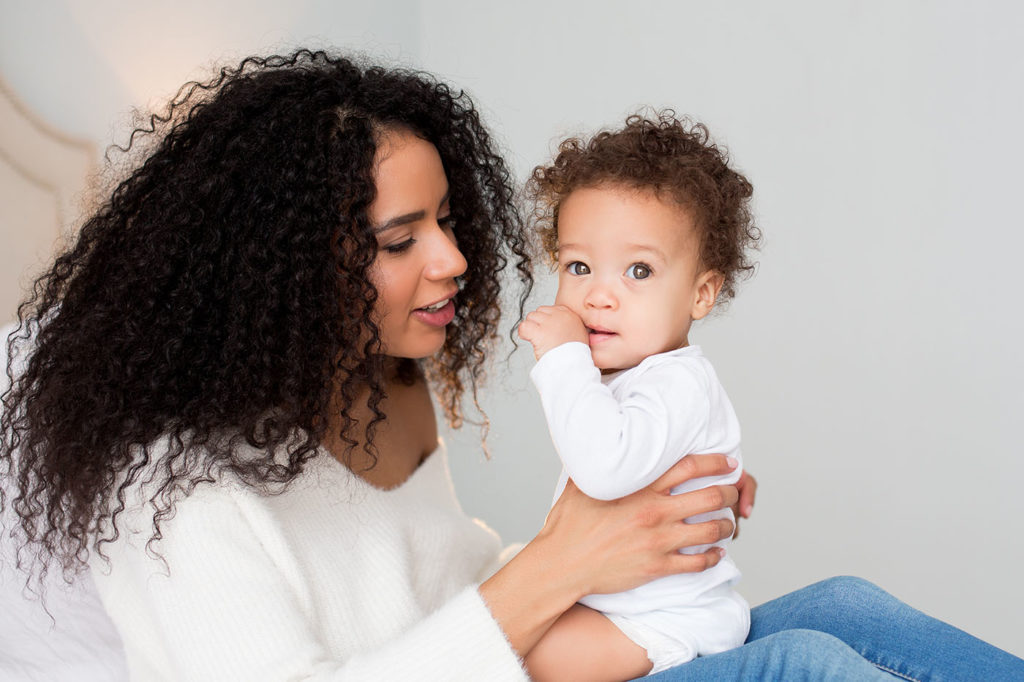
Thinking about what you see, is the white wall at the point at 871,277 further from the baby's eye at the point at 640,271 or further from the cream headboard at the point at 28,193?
the cream headboard at the point at 28,193

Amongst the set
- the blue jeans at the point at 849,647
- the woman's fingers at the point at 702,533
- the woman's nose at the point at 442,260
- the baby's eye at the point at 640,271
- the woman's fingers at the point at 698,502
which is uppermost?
the woman's nose at the point at 442,260

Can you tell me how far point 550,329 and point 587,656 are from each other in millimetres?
470

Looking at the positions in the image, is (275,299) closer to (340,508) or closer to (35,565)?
(340,508)

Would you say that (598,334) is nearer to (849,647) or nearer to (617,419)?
(617,419)

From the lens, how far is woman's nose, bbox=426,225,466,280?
1676 millimetres

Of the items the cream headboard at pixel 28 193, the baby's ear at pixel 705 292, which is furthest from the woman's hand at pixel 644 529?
the cream headboard at pixel 28 193

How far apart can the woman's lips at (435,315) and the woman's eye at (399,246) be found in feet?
0.41

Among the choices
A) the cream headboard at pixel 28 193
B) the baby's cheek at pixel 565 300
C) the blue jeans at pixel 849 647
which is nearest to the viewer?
the blue jeans at pixel 849 647

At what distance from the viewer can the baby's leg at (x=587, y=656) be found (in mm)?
1397

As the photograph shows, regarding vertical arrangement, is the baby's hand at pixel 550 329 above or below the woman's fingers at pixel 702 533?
above

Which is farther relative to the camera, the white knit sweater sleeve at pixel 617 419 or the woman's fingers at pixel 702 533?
the woman's fingers at pixel 702 533

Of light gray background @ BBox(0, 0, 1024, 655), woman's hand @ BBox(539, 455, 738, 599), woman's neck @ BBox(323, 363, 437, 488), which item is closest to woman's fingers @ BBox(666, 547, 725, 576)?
woman's hand @ BBox(539, 455, 738, 599)

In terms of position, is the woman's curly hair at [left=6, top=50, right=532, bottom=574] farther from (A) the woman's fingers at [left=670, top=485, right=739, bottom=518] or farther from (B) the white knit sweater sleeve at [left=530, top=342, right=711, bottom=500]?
(A) the woman's fingers at [left=670, top=485, right=739, bottom=518]

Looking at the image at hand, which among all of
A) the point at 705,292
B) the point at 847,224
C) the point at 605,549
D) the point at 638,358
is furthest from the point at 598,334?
the point at 847,224
